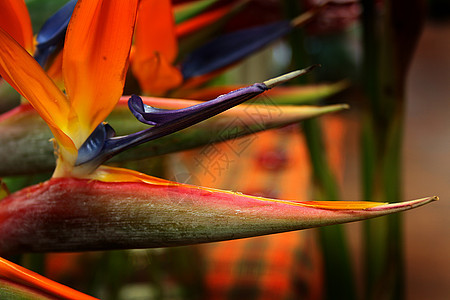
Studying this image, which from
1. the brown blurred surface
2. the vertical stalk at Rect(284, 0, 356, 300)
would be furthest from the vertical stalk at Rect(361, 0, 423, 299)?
the brown blurred surface

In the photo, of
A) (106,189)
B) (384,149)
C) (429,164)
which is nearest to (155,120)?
(106,189)

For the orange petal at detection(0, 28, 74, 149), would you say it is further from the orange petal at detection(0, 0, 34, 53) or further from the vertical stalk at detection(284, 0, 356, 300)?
the vertical stalk at detection(284, 0, 356, 300)

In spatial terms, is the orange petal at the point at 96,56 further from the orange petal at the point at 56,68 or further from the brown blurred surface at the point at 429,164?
the brown blurred surface at the point at 429,164

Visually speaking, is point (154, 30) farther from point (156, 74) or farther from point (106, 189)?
point (106, 189)

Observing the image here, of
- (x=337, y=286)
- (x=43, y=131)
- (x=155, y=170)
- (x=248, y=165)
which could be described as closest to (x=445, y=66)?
(x=248, y=165)

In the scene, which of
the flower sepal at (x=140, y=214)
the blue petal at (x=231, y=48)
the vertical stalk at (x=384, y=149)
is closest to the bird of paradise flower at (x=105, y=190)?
the flower sepal at (x=140, y=214)

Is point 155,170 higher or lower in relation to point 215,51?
lower

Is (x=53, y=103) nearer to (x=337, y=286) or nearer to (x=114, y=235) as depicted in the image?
(x=114, y=235)

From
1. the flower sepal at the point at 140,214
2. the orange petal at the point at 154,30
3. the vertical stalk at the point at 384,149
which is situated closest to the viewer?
the flower sepal at the point at 140,214
